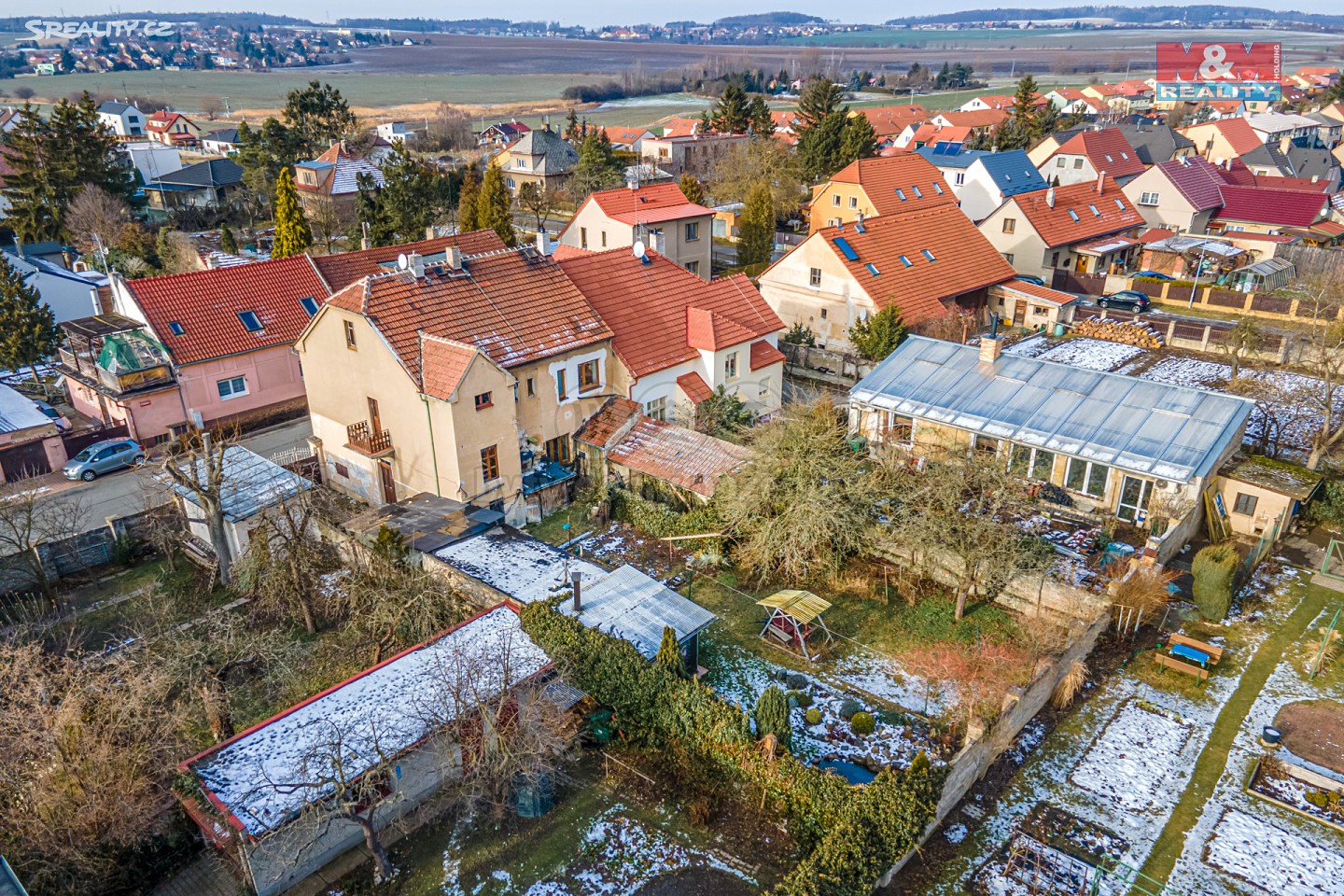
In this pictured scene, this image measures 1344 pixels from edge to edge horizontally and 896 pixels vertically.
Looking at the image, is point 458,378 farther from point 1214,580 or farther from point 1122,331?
point 1122,331

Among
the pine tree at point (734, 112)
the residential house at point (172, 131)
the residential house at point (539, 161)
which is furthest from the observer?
the residential house at point (172, 131)

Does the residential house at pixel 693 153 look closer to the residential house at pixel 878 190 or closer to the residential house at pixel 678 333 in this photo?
the residential house at pixel 878 190

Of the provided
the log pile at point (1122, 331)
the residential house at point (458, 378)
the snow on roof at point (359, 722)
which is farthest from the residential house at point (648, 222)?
the snow on roof at point (359, 722)

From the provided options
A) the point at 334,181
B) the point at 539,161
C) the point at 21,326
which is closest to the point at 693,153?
the point at 539,161

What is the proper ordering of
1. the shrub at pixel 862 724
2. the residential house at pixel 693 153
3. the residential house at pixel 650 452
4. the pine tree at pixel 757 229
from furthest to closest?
the residential house at pixel 693 153 < the pine tree at pixel 757 229 < the residential house at pixel 650 452 < the shrub at pixel 862 724

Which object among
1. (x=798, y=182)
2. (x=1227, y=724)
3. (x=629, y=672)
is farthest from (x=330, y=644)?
(x=798, y=182)

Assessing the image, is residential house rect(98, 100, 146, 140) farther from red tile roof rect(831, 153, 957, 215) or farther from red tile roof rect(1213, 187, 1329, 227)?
red tile roof rect(1213, 187, 1329, 227)
